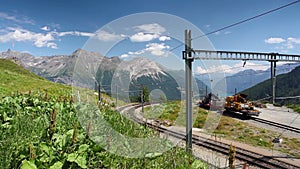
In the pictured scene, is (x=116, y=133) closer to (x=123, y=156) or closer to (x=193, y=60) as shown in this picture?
(x=123, y=156)

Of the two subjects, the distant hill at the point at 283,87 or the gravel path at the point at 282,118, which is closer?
the gravel path at the point at 282,118

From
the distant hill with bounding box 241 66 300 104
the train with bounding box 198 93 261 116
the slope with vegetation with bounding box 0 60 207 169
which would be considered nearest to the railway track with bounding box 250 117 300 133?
the train with bounding box 198 93 261 116

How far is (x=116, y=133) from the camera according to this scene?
148 inches

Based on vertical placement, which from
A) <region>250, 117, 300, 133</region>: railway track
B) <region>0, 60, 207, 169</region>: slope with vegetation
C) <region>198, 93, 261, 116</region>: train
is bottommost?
<region>250, 117, 300, 133</region>: railway track

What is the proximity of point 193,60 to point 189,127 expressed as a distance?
309 centimetres

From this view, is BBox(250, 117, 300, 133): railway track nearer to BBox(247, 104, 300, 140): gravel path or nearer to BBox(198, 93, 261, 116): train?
BBox(247, 104, 300, 140): gravel path

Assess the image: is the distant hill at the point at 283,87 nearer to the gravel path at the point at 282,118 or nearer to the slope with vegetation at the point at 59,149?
the gravel path at the point at 282,118

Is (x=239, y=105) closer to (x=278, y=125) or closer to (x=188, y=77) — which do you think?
(x=278, y=125)

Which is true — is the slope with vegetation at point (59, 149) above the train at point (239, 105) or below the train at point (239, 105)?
above

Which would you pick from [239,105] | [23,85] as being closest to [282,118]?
[239,105]

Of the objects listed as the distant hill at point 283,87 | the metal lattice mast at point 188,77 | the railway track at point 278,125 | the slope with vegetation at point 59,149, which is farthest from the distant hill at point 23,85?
the distant hill at point 283,87

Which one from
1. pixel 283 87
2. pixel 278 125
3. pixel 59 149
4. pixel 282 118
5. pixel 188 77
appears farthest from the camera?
pixel 283 87

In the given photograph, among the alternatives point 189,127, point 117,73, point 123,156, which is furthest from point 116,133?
point 189,127

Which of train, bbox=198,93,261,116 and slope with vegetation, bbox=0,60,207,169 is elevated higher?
slope with vegetation, bbox=0,60,207,169
